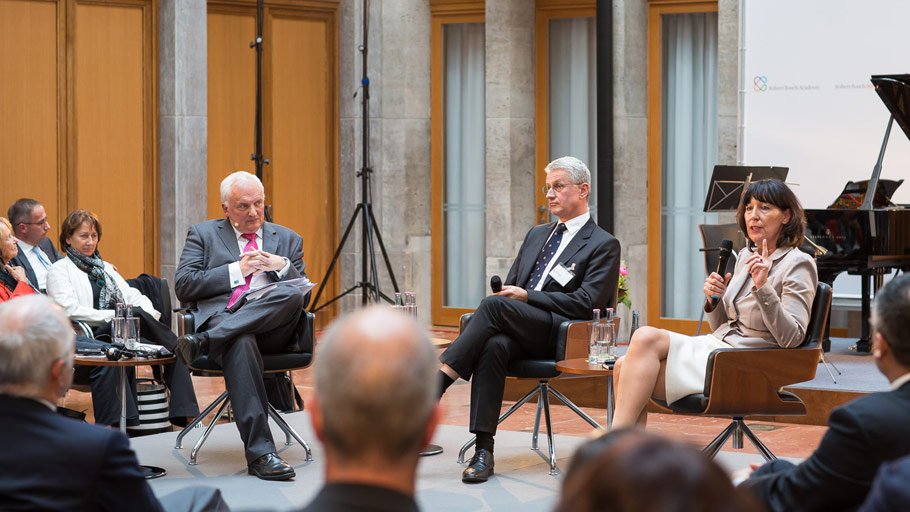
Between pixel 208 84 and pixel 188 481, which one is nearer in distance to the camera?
pixel 188 481

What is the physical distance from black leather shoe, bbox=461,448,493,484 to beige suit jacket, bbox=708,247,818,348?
3.33 ft

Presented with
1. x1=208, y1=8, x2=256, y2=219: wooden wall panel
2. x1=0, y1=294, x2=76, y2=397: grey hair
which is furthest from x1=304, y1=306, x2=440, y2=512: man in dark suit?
x1=208, y1=8, x2=256, y2=219: wooden wall panel

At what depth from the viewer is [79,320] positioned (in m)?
5.87

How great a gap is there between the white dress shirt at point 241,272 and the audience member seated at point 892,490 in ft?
12.3

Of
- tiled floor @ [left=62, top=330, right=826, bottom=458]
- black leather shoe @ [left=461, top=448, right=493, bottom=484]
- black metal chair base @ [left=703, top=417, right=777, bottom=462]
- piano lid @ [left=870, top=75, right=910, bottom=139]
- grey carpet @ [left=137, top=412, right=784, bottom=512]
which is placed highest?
piano lid @ [left=870, top=75, right=910, bottom=139]

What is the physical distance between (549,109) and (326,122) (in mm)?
1920

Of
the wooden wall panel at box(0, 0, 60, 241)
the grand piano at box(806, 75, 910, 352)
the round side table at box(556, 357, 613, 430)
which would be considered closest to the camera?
the round side table at box(556, 357, 613, 430)

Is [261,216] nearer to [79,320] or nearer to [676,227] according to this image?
[79,320]

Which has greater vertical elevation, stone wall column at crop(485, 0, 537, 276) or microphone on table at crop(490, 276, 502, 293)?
stone wall column at crop(485, 0, 537, 276)

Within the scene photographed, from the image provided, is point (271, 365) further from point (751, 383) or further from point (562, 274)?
point (751, 383)

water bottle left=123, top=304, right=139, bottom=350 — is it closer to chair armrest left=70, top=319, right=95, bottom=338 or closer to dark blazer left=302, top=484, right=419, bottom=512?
chair armrest left=70, top=319, right=95, bottom=338

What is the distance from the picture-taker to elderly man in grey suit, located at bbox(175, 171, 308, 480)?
4898 millimetres

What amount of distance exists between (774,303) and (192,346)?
2281 mm

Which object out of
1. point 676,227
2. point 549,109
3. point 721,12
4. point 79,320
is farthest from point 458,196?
point 79,320
